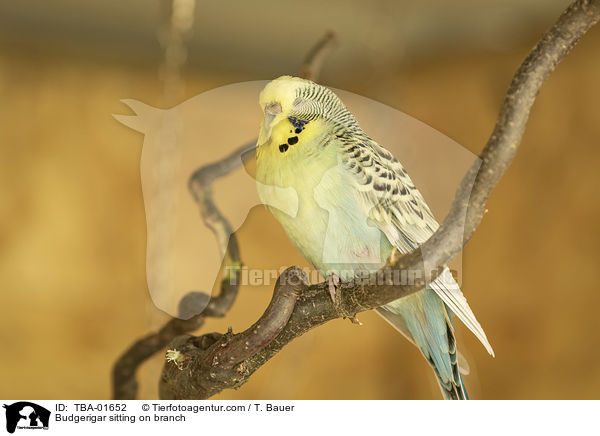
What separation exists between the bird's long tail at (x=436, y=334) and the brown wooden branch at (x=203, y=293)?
0.41 meters

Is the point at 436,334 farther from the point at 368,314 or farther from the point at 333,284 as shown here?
the point at 368,314

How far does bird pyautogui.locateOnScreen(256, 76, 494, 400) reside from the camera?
101 centimetres

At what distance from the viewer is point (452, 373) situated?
123 cm

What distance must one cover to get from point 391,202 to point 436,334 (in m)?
0.36

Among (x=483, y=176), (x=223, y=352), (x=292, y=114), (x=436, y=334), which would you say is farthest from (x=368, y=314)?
(x=483, y=176)

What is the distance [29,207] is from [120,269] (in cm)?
56

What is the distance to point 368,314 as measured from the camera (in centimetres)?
275
